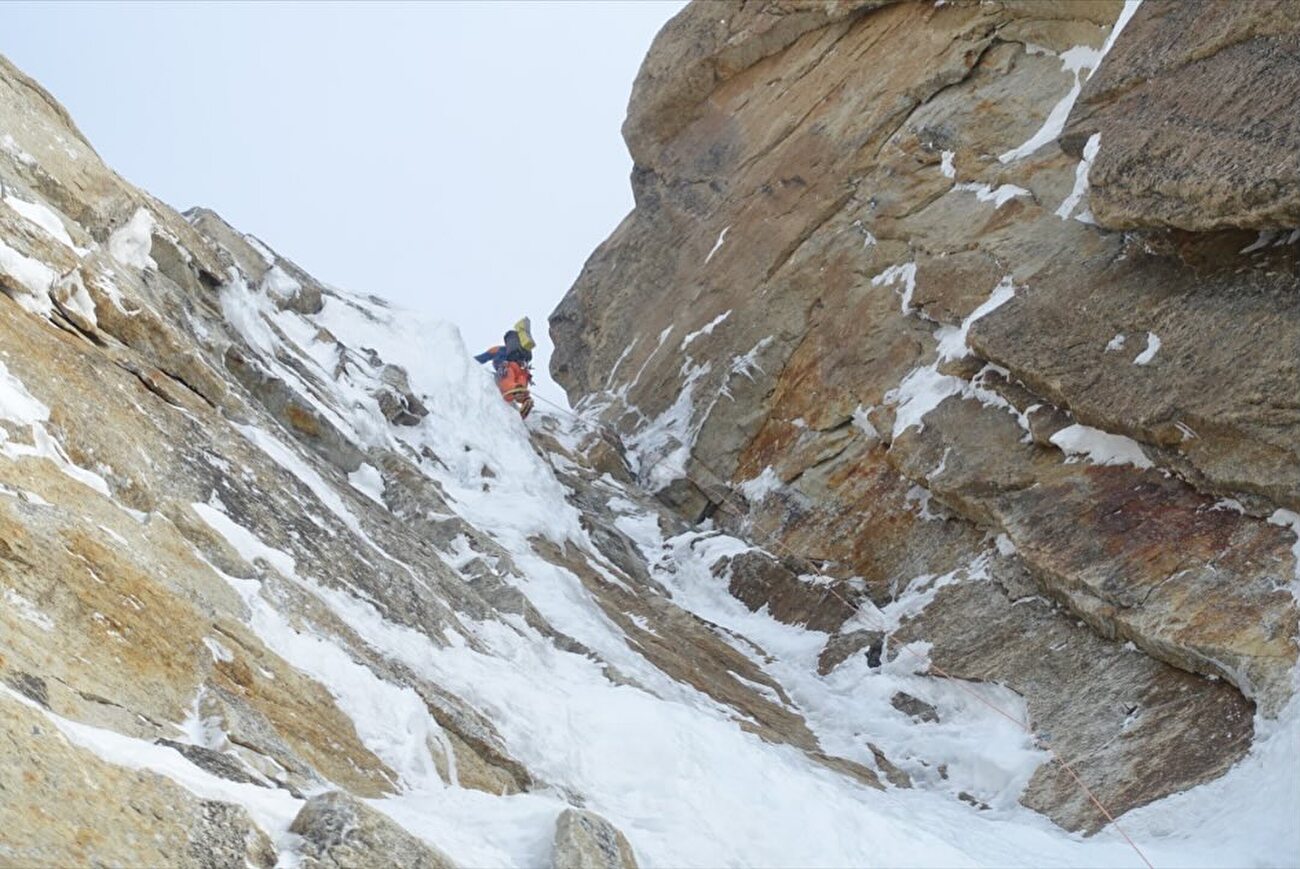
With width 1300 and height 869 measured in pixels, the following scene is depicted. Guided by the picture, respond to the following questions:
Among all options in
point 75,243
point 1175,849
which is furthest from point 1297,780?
point 75,243

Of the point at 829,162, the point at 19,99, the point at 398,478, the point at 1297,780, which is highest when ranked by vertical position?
the point at 829,162

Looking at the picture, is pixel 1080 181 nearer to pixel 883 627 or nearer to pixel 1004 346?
pixel 1004 346

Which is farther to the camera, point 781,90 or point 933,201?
point 781,90

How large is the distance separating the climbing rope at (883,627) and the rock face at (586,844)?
18.7ft

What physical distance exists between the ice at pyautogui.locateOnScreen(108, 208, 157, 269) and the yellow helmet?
12.0 meters

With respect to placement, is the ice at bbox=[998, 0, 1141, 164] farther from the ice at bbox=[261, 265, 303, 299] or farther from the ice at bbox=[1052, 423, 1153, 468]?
the ice at bbox=[261, 265, 303, 299]

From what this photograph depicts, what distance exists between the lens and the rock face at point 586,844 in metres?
7.68

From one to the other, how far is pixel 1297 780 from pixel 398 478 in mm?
11296

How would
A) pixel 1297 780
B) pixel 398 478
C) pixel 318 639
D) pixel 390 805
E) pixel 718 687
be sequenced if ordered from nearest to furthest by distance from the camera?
pixel 390 805, pixel 318 639, pixel 1297 780, pixel 718 687, pixel 398 478

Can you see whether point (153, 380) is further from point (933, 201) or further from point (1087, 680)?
point (933, 201)

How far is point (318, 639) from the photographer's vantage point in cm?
978

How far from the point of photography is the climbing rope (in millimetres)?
12719

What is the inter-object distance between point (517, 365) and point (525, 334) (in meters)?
0.80

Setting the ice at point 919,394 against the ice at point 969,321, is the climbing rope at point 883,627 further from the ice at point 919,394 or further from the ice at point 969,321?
the ice at point 969,321
